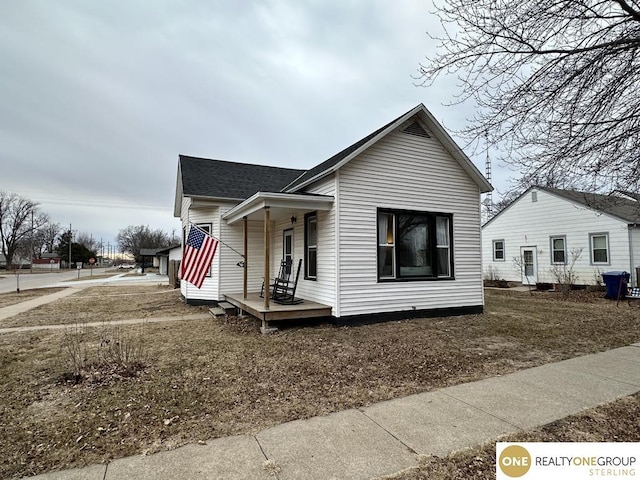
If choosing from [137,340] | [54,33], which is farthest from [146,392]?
[54,33]

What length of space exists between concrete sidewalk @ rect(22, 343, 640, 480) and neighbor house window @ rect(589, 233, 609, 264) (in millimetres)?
13776

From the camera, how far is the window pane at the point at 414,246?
855 cm

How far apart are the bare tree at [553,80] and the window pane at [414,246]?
383 centimetres

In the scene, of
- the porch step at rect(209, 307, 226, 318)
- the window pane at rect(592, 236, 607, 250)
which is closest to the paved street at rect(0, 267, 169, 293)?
the porch step at rect(209, 307, 226, 318)

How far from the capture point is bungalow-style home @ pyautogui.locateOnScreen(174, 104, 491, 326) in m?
7.72

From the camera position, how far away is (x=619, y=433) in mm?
2969

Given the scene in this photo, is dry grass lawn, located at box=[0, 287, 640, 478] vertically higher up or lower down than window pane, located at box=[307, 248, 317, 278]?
lower down

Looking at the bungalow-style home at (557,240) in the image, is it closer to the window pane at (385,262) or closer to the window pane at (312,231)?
the window pane at (385,262)

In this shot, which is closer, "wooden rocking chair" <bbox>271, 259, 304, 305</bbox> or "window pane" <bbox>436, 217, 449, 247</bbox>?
"wooden rocking chair" <bbox>271, 259, 304, 305</bbox>

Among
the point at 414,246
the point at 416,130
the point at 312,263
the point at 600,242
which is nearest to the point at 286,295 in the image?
the point at 312,263

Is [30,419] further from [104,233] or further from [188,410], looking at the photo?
[104,233]

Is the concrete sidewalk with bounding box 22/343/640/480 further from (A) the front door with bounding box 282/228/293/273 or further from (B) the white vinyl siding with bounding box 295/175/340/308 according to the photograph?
(A) the front door with bounding box 282/228/293/273

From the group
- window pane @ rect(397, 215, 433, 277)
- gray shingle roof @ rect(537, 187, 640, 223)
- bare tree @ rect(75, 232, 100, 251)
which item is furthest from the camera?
bare tree @ rect(75, 232, 100, 251)

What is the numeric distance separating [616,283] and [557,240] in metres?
4.31
